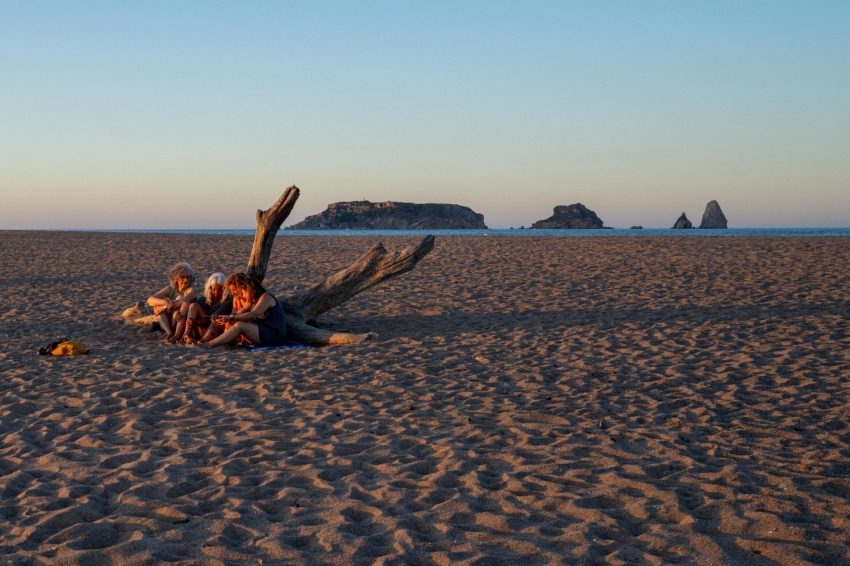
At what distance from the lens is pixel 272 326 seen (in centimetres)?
974

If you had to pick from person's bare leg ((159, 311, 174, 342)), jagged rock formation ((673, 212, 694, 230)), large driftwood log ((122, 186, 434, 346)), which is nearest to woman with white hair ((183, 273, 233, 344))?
person's bare leg ((159, 311, 174, 342))

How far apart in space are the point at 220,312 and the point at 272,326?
32.6 inches

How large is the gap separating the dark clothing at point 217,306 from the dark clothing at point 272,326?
0.60m

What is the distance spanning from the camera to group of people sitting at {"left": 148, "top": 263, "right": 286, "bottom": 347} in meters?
9.62

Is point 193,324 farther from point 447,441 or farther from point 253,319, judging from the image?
point 447,441

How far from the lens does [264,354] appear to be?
9.25 m

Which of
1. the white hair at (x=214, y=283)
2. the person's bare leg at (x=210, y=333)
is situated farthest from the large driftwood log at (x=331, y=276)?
A: the person's bare leg at (x=210, y=333)

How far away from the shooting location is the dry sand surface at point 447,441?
3.83 metres

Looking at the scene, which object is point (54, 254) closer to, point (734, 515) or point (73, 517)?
point (73, 517)

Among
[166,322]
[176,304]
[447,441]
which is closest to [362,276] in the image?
[176,304]

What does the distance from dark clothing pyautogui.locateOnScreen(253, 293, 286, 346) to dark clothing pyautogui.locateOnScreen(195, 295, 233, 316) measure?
0.60 metres

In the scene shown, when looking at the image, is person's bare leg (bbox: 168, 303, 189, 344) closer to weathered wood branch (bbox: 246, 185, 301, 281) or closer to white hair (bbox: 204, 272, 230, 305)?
white hair (bbox: 204, 272, 230, 305)

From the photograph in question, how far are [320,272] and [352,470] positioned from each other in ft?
49.9

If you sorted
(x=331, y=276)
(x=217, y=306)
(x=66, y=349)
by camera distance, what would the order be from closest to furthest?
(x=66, y=349)
(x=217, y=306)
(x=331, y=276)
